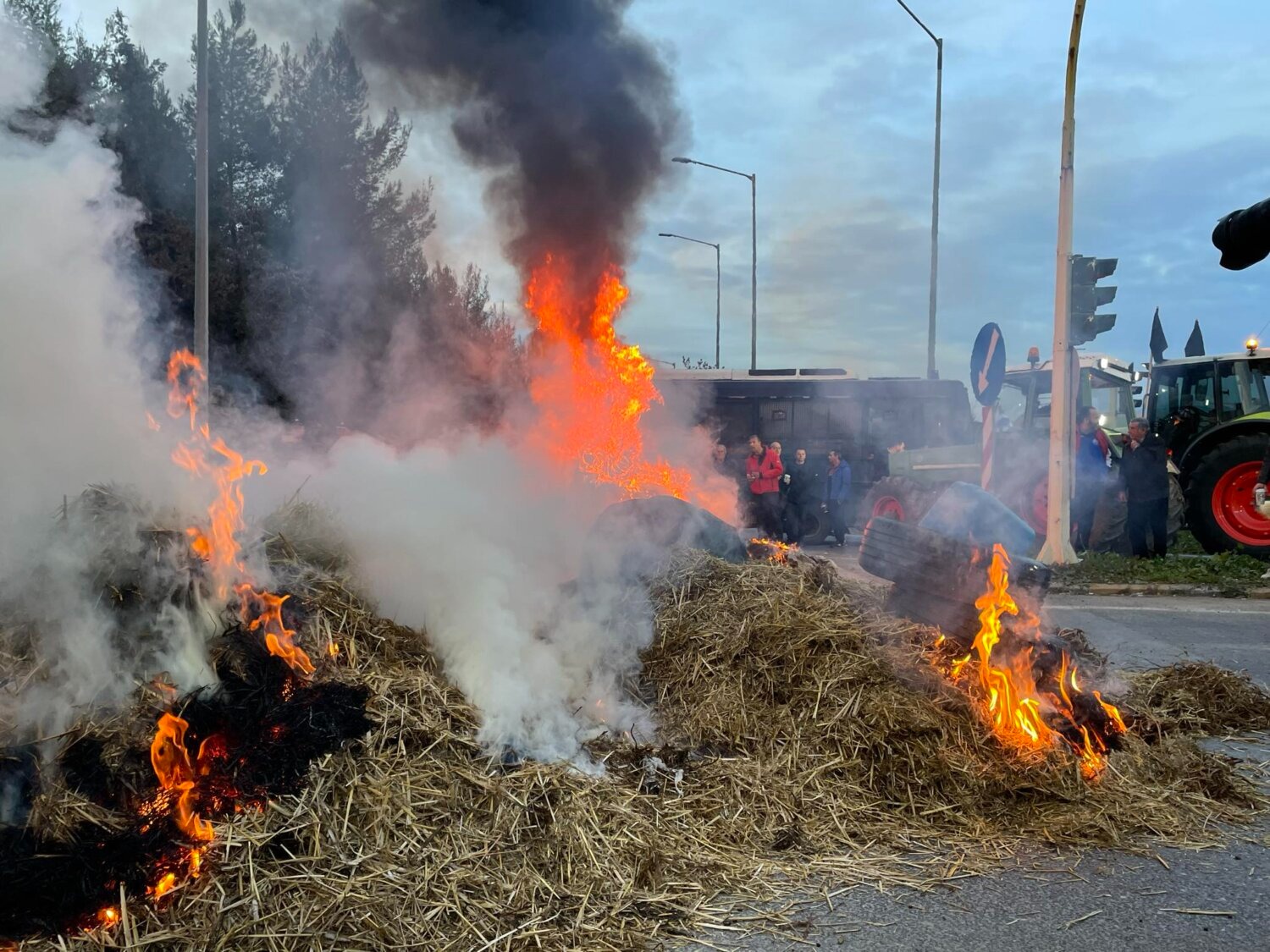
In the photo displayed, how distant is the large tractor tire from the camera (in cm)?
1189

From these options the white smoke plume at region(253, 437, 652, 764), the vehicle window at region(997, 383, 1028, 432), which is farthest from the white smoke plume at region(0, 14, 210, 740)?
the vehicle window at region(997, 383, 1028, 432)

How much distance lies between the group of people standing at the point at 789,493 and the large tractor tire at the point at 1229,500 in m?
5.12

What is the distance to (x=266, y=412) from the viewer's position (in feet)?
33.6

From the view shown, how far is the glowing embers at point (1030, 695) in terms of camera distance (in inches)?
175

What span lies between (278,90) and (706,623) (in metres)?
17.9

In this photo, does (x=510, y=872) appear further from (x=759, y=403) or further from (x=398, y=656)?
(x=759, y=403)

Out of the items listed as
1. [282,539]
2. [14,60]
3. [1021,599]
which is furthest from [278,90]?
[1021,599]

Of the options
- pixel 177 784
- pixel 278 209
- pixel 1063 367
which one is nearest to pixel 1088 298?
pixel 1063 367

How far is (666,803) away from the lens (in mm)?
3963

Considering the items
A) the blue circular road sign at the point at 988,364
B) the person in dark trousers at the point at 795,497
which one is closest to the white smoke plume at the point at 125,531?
the blue circular road sign at the point at 988,364

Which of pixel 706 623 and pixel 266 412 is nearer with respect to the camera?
pixel 706 623

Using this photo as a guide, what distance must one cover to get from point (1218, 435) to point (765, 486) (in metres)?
6.05

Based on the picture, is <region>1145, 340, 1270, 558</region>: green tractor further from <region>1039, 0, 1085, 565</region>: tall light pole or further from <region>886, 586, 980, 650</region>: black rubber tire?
<region>886, 586, 980, 650</region>: black rubber tire

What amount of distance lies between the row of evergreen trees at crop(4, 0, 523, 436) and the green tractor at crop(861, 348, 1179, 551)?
261 inches
